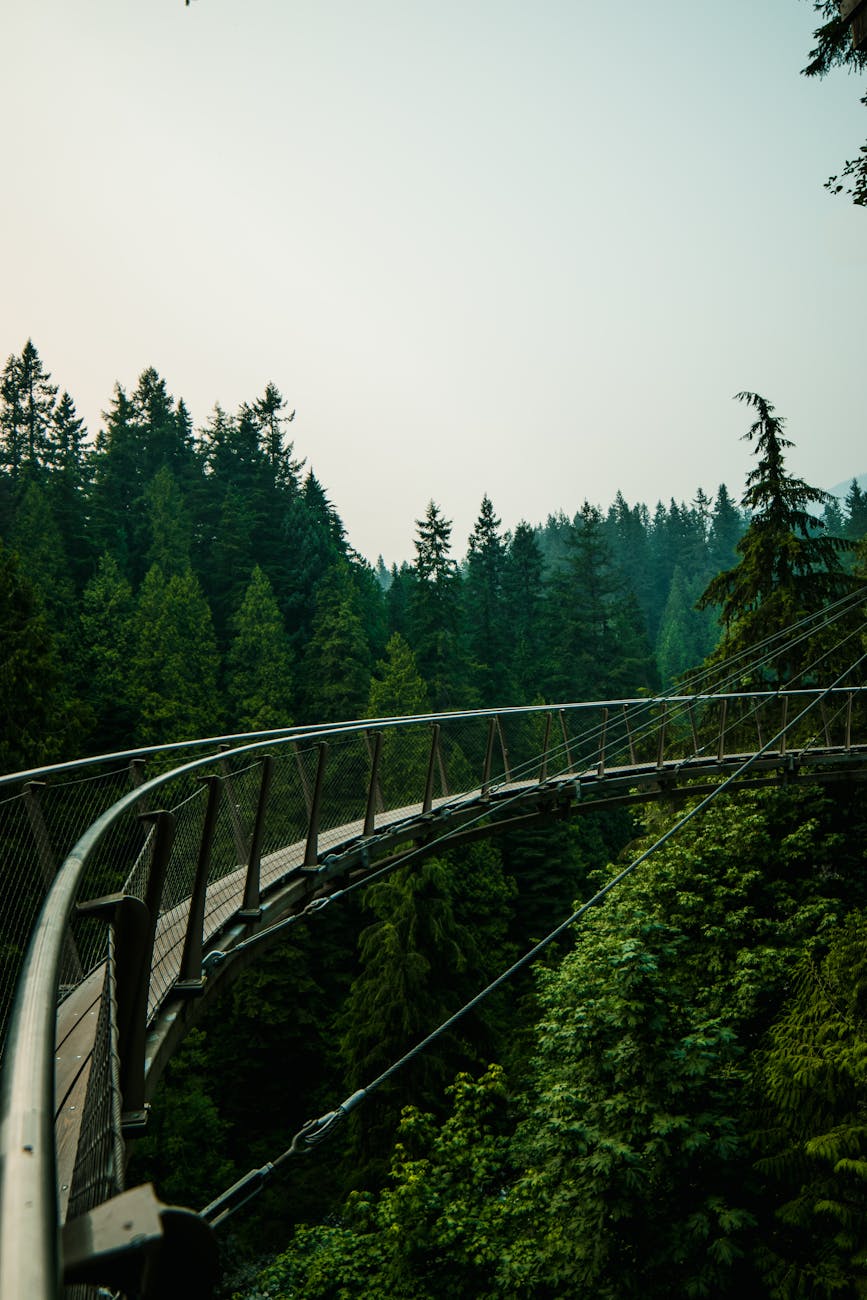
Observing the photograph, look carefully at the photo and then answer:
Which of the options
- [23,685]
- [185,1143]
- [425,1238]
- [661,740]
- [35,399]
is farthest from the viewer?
[35,399]

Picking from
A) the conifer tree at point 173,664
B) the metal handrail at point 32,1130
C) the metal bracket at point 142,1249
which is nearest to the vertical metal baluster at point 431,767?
the metal handrail at point 32,1130

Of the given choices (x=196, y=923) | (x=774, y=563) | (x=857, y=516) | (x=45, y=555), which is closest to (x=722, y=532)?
(x=857, y=516)

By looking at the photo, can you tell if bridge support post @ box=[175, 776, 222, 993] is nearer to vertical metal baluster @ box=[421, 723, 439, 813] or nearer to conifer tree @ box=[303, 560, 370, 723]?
vertical metal baluster @ box=[421, 723, 439, 813]

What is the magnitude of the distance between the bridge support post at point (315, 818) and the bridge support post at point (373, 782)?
960 millimetres

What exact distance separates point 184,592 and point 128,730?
8432mm

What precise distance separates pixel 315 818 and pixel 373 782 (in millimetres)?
1159

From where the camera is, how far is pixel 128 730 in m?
35.7

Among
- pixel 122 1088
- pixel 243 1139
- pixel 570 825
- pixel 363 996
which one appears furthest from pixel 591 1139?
pixel 570 825

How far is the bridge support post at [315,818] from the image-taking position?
6.68 meters

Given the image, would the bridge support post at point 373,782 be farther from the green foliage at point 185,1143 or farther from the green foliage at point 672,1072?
the green foliage at point 185,1143

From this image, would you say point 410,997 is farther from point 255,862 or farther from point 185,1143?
point 255,862

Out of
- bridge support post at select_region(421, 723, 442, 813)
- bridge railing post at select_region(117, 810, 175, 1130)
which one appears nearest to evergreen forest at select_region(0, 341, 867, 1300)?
bridge support post at select_region(421, 723, 442, 813)

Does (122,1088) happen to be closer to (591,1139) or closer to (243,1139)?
(591,1139)

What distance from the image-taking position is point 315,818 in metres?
6.70
